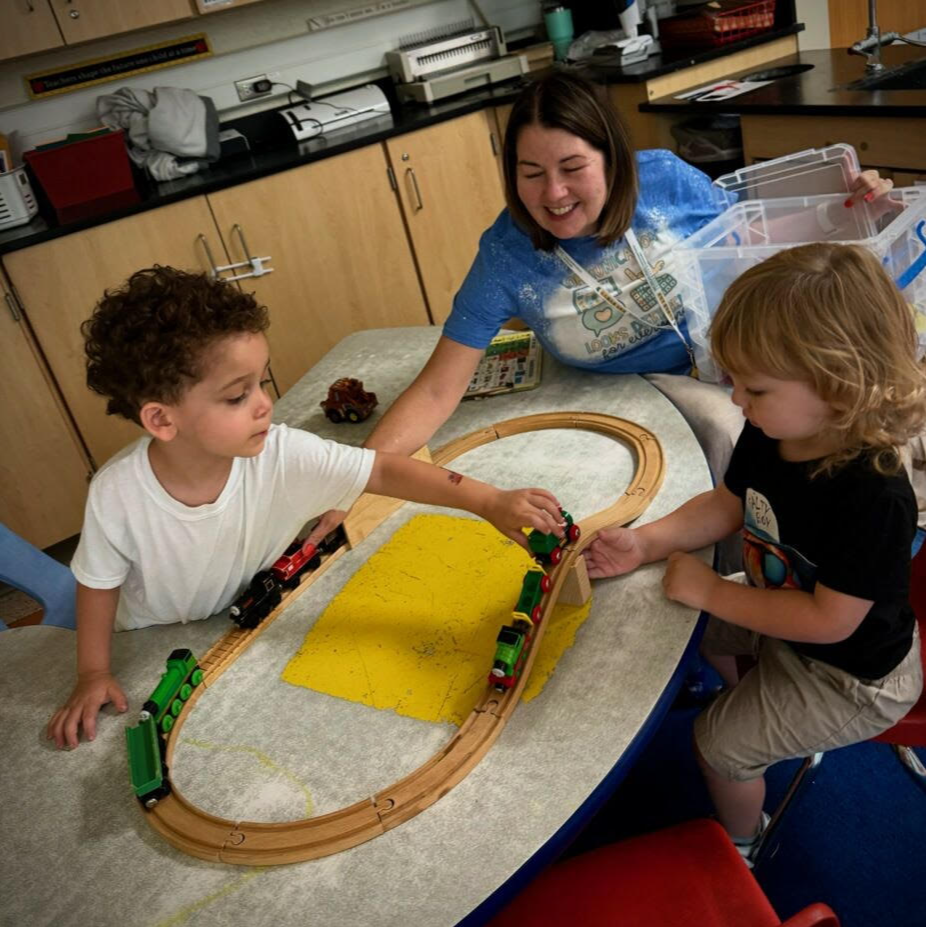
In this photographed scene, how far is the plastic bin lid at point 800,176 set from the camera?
163 centimetres

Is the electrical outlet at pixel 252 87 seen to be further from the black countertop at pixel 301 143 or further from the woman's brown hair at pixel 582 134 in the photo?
the woman's brown hair at pixel 582 134

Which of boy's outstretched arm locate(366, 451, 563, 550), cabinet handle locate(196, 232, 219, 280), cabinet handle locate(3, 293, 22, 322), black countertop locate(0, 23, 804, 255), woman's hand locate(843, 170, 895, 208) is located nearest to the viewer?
boy's outstretched arm locate(366, 451, 563, 550)

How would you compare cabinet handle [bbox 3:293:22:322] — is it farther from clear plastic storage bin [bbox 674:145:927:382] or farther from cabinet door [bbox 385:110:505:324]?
clear plastic storage bin [bbox 674:145:927:382]

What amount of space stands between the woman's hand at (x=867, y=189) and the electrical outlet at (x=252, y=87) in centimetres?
260

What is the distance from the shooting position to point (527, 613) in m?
0.99

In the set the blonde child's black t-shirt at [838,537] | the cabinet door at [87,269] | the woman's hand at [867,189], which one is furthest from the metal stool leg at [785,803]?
the cabinet door at [87,269]

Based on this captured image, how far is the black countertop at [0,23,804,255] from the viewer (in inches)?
112

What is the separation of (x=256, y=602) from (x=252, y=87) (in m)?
2.85

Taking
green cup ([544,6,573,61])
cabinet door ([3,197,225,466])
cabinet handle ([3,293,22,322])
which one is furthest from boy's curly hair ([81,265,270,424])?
green cup ([544,6,573,61])

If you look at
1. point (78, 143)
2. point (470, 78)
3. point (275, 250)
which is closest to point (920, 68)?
point (470, 78)

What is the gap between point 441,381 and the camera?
152cm

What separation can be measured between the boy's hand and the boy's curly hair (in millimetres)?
537

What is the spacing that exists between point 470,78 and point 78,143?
1463 mm

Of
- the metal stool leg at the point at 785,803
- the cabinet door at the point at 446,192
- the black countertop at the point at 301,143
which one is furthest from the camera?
the cabinet door at the point at 446,192
